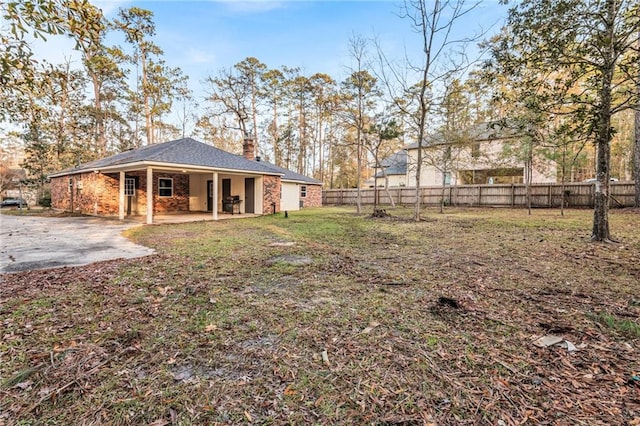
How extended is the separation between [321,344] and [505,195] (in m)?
18.7

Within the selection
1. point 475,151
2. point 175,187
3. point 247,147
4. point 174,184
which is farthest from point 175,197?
point 475,151

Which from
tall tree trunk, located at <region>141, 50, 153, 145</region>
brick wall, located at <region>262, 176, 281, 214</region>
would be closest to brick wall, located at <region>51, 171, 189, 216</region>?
brick wall, located at <region>262, 176, 281, 214</region>

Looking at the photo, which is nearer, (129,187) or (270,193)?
(129,187)

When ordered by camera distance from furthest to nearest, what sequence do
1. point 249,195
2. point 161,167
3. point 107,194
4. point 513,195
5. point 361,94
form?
point 513,195
point 249,195
point 361,94
point 107,194
point 161,167

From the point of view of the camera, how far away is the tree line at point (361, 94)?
13.3ft

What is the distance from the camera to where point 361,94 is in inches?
600

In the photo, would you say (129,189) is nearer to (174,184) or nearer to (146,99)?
(174,184)

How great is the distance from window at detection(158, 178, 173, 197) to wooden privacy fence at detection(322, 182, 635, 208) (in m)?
12.1

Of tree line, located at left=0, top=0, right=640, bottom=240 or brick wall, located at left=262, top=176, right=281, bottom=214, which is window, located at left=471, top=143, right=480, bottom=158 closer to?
tree line, located at left=0, top=0, right=640, bottom=240

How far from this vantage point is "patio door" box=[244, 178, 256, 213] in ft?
50.2

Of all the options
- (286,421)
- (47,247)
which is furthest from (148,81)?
(286,421)

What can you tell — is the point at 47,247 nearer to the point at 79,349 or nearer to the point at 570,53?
the point at 79,349

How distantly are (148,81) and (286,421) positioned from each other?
84.8 feet

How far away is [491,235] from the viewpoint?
7738 millimetres
